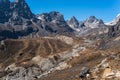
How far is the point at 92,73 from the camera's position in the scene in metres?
33.0

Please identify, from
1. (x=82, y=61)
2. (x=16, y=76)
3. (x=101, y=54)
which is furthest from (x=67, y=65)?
(x=16, y=76)

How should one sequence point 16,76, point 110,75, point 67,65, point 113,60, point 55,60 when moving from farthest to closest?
point 55,60
point 16,76
point 67,65
point 113,60
point 110,75

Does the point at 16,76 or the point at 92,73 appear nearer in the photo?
the point at 92,73

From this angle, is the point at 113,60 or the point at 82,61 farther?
the point at 82,61

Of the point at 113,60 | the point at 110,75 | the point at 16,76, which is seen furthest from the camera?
the point at 16,76

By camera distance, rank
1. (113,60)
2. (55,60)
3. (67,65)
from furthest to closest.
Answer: (55,60), (67,65), (113,60)

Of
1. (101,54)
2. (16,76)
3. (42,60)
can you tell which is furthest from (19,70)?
(101,54)

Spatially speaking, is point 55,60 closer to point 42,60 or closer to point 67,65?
point 42,60

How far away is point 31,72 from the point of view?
543ft

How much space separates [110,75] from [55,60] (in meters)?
159

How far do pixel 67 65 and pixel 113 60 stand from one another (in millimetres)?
119893

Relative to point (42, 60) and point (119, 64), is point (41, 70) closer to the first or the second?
point (42, 60)

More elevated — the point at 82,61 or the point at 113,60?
the point at 113,60

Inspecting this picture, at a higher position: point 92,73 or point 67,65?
point 92,73
